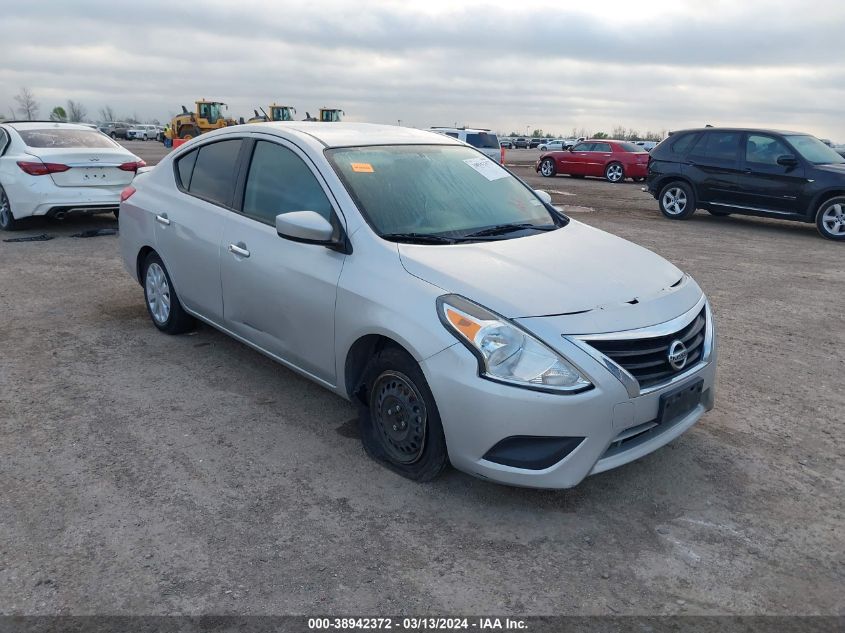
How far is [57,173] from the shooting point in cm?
952

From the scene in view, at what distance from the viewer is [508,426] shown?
3018 millimetres

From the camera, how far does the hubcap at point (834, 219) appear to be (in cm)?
1188

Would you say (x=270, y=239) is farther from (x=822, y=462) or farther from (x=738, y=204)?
(x=738, y=204)

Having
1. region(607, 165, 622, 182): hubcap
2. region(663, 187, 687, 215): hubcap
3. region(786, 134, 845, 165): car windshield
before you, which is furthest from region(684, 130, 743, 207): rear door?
region(607, 165, 622, 182): hubcap

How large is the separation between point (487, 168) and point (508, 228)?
745 mm

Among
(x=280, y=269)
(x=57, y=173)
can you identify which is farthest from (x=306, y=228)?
(x=57, y=173)

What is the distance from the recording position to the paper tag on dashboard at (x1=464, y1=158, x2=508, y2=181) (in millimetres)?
4625

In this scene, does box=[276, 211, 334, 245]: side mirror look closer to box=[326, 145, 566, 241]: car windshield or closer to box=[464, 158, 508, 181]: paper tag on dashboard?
box=[326, 145, 566, 241]: car windshield

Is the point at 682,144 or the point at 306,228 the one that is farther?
the point at 682,144

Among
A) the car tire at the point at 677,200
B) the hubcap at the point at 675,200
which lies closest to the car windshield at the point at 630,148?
the car tire at the point at 677,200

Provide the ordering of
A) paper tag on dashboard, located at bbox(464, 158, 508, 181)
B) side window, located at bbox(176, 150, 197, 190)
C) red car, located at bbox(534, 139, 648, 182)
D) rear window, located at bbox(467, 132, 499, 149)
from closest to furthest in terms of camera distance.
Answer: paper tag on dashboard, located at bbox(464, 158, 508, 181) < side window, located at bbox(176, 150, 197, 190) < rear window, located at bbox(467, 132, 499, 149) < red car, located at bbox(534, 139, 648, 182)

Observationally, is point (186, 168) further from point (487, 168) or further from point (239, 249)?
point (487, 168)

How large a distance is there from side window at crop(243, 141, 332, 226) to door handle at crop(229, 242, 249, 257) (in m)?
0.19

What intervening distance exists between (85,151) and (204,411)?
7.00 m
